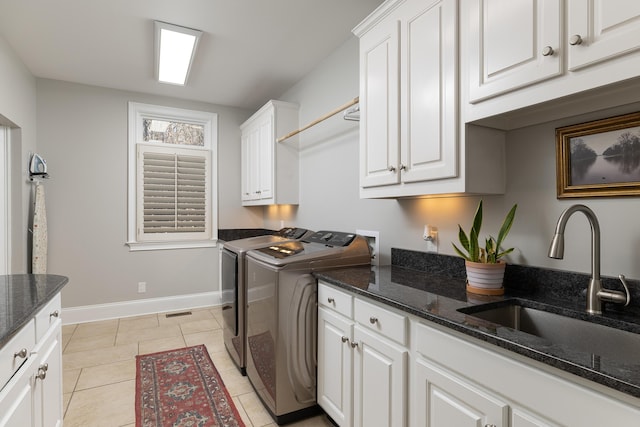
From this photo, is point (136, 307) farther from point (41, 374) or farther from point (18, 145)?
point (41, 374)

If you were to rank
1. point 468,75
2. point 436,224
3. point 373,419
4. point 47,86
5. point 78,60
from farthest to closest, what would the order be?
1. point 47,86
2. point 78,60
3. point 436,224
4. point 373,419
5. point 468,75

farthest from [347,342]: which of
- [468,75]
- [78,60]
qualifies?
[78,60]

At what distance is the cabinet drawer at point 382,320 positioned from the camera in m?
1.41

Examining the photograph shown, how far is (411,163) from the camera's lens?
174cm

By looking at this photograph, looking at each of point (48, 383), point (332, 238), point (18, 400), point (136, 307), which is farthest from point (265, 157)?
point (18, 400)

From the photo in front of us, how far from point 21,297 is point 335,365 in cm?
147

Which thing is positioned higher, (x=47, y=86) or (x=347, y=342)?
(x=47, y=86)

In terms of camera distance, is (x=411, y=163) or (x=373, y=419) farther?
(x=411, y=163)

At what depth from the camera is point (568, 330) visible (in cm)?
125

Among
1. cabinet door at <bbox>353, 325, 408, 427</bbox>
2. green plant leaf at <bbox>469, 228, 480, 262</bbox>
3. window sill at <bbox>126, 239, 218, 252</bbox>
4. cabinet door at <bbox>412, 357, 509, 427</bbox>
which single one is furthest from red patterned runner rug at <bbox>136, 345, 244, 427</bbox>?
green plant leaf at <bbox>469, 228, 480, 262</bbox>

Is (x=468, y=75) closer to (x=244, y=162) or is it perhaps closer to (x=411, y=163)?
(x=411, y=163)

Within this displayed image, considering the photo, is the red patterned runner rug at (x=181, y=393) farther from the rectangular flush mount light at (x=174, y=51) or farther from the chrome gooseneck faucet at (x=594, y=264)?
the rectangular flush mount light at (x=174, y=51)

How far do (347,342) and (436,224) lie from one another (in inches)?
33.9

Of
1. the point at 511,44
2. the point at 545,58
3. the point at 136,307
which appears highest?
the point at 511,44
